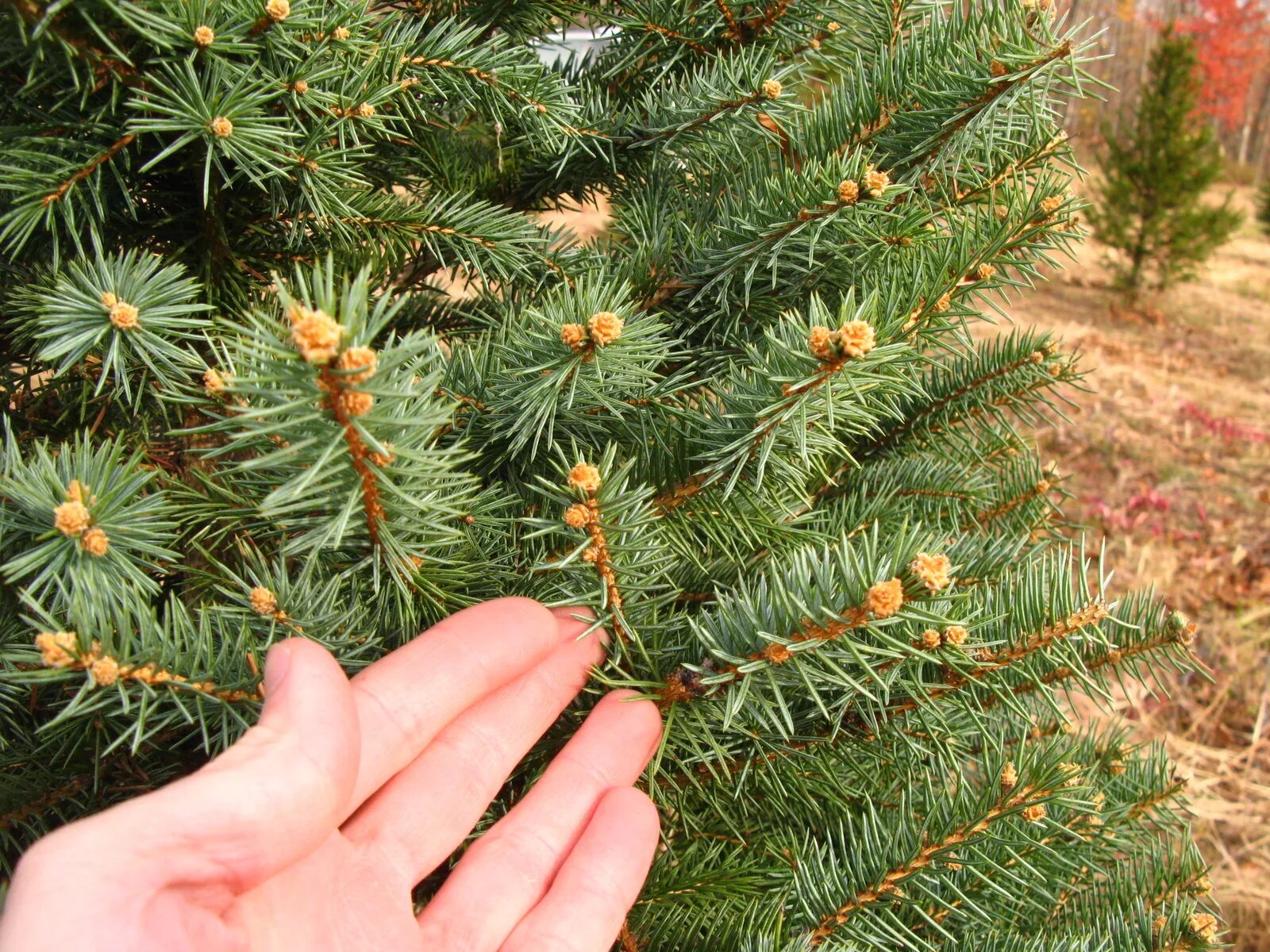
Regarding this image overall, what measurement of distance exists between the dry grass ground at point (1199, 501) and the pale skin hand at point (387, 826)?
546 mm

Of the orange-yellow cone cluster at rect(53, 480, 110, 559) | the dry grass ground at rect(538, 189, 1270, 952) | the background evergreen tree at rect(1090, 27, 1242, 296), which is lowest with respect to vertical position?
the dry grass ground at rect(538, 189, 1270, 952)

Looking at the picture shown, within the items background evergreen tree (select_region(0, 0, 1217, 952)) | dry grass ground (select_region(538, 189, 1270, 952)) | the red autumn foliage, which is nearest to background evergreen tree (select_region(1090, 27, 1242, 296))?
dry grass ground (select_region(538, 189, 1270, 952))

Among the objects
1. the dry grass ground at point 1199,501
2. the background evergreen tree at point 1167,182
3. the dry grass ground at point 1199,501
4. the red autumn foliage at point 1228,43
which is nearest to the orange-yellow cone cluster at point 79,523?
the dry grass ground at point 1199,501

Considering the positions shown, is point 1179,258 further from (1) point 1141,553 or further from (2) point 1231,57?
(2) point 1231,57

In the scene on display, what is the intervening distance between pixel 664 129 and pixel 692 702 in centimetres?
62

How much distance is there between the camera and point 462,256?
98cm

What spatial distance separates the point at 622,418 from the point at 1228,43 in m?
14.5

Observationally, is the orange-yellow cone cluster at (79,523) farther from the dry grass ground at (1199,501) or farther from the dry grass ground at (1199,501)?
the dry grass ground at (1199,501)

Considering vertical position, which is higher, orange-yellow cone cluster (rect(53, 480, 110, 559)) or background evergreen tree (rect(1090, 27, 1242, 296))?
orange-yellow cone cluster (rect(53, 480, 110, 559))

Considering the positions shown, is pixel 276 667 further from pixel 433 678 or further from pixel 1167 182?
pixel 1167 182

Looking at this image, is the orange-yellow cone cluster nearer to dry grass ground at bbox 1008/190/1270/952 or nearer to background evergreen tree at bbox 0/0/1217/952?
background evergreen tree at bbox 0/0/1217/952

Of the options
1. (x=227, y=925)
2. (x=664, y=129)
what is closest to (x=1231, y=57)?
(x=664, y=129)

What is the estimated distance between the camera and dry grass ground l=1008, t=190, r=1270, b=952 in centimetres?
218

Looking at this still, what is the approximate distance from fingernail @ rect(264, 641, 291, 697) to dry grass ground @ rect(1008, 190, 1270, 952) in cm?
75
